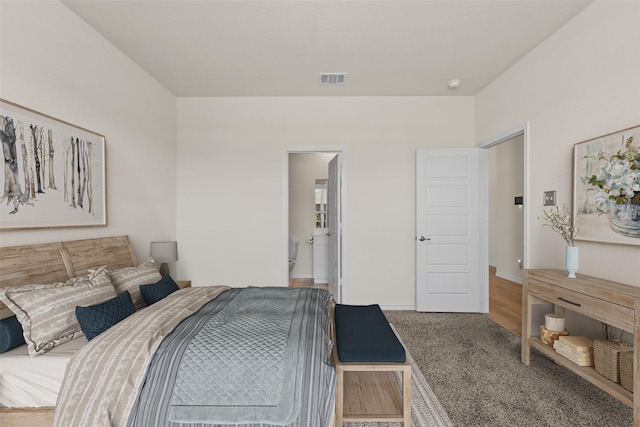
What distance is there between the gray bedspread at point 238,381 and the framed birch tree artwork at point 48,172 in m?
1.40

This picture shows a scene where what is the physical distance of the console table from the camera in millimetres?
1704

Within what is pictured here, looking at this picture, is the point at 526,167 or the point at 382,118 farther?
the point at 382,118

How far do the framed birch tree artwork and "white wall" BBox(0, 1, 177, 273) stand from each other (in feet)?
0.26

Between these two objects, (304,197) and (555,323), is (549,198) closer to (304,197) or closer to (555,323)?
(555,323)

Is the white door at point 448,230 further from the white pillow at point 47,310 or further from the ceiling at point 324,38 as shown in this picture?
the white pillow at point 47,310

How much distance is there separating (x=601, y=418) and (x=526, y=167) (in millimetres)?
2129

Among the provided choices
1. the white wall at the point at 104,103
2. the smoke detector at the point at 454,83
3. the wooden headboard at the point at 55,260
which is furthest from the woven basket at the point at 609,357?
the white wall at the point at 104,103

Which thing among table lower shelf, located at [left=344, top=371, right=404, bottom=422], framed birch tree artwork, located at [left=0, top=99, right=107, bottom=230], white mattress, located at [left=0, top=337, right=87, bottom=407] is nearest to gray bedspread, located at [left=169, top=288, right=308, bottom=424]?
table lower shelf, located at [left=344, top=371, right=404, bottom=422]

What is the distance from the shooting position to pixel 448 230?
13.2 feet

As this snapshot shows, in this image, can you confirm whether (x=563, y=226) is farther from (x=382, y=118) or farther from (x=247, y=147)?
(x=247, y=147)

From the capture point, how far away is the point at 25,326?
161 cm

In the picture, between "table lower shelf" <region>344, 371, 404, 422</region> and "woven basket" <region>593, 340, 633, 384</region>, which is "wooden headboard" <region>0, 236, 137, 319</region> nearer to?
"table lower shelf" <region>344, 371, 404, 422</region>

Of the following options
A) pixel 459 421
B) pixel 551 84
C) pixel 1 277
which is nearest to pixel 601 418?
pixel 459 421

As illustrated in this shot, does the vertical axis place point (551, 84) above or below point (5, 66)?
above
